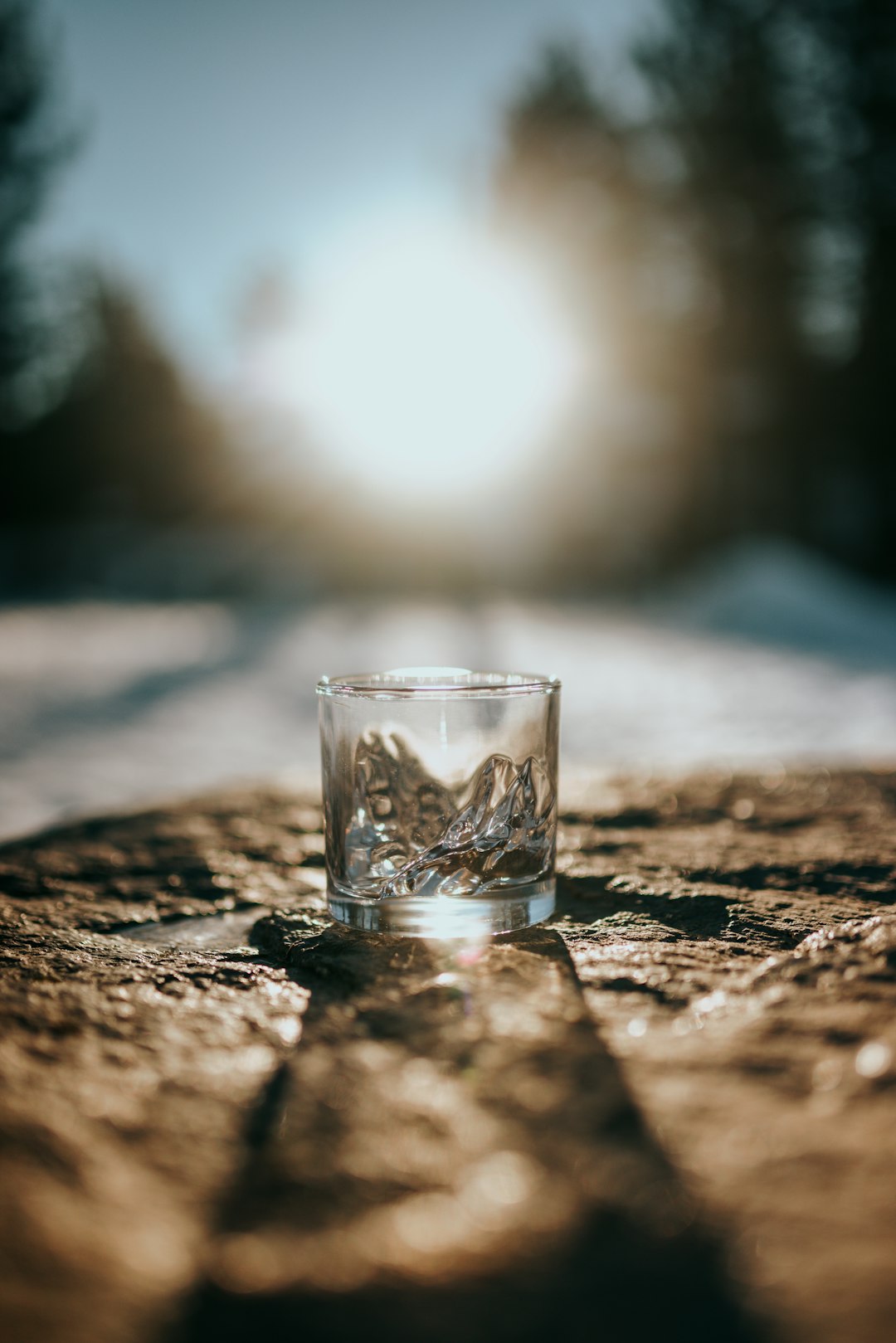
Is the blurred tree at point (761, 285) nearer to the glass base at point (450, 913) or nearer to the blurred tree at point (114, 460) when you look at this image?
the blurred tree at point (114, 460)

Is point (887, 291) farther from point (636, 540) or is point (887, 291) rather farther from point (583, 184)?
point (583, 184)

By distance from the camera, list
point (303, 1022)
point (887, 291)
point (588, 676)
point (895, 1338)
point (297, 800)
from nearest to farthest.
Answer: point (895, 1338)
point (303, 1022)
point (297, 800)
point (588, 676)
point (887, 291)

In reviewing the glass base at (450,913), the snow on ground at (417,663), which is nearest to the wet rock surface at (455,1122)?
the glass base at (450,913)

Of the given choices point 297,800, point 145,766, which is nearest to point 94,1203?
point 297,800

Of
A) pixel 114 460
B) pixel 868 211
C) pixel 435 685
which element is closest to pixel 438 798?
pixel 435 685

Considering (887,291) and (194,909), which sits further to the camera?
(887,291)

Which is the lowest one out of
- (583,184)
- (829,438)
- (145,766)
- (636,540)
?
(145,766)
